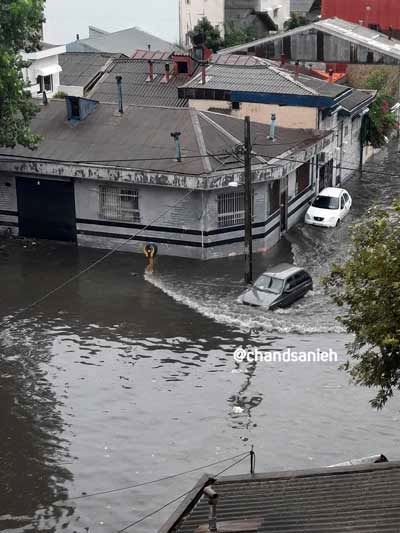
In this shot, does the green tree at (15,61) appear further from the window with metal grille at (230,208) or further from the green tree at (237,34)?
the green tree at (237,34)

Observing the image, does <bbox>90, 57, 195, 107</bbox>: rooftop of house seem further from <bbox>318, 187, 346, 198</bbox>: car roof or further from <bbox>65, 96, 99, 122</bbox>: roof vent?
<bbox>318, 187, 346, 198</bbox>: car roof

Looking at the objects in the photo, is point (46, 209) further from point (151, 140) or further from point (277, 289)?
point (277, 289)

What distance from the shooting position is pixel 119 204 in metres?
37.6

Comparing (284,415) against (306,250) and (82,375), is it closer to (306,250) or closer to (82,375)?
(82,375)

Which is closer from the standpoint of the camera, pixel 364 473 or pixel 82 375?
pixel 364 473

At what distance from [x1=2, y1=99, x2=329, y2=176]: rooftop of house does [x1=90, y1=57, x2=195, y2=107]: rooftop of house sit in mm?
7663

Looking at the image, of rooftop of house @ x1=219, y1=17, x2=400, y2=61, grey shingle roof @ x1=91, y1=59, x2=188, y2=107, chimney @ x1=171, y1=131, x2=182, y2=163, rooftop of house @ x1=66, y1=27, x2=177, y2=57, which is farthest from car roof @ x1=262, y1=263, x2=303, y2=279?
rooftop of house @ x1=66, y1=27, x2=177, y2=57

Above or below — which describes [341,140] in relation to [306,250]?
above

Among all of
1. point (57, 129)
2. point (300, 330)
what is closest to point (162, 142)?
point (57, 129)

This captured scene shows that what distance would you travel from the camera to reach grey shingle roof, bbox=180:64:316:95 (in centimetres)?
4275

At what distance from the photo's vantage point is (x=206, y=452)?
71.3 ft

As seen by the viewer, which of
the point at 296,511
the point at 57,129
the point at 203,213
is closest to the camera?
the point at 296,511

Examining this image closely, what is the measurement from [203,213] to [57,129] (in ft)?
29.8

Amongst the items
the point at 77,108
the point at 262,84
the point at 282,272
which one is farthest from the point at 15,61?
the point at 262,84
